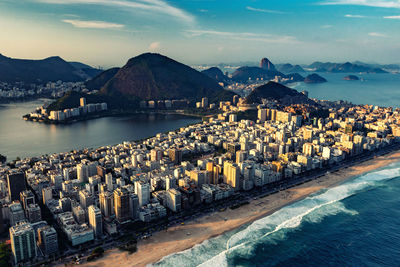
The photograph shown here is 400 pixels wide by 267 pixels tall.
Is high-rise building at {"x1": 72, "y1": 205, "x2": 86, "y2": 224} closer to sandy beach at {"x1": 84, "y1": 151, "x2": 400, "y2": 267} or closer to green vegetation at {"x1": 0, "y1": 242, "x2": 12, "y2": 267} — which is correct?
sandy beach at {"x1": 84, "y1": 151, "x2": 400, "y2": 267}

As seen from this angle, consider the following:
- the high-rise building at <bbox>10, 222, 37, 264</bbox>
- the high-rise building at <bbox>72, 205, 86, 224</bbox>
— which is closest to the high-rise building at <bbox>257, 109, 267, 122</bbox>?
the high-rise building at <bbox>72, 205, 86, 224</bbox>

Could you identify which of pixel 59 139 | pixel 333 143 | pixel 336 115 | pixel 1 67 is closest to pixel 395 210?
pixel 333 143

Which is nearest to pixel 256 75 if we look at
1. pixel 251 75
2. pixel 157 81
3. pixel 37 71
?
pixel 251 75

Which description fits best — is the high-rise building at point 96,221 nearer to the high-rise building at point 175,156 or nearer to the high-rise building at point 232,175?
the high-rise building at point 232,175

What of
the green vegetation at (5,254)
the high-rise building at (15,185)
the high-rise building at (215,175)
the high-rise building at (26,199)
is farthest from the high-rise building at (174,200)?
the high-rise building at (15,185)

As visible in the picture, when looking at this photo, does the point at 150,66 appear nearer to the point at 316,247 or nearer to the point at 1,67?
the point at 1,67

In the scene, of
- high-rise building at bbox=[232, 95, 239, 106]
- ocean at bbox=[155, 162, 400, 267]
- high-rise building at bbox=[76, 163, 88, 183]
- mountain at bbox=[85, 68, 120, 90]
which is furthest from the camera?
mountain at bbox=[85, 68, 120, 90]
